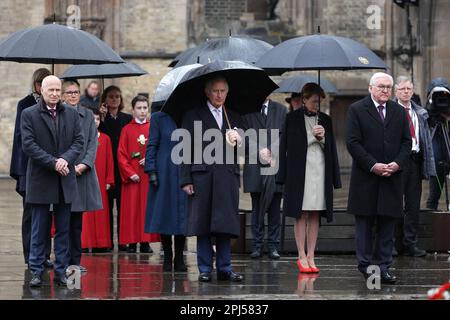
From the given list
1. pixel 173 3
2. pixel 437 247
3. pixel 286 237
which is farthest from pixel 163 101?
pixel 173 3

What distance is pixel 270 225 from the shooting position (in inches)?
628

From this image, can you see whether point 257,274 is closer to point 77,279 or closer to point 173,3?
point 77,279

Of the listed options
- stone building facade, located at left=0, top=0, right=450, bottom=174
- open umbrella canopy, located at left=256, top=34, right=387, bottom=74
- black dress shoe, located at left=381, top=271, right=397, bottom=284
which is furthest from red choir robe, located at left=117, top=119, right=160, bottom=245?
stone building facade, located at left=0, top=0, right=450, bottom=174

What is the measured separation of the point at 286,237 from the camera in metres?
16.5

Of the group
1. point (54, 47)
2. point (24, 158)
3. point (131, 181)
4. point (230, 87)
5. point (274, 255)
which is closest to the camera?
point (230, 87)

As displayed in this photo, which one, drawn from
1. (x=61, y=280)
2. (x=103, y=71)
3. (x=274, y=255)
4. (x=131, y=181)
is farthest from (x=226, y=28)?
(x=61, y=280)

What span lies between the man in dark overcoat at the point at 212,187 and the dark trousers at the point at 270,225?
287 cm

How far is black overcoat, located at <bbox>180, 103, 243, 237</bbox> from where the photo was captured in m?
12.8

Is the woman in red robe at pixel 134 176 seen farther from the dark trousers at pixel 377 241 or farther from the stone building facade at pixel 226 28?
the stone building facade at pixel 226 28

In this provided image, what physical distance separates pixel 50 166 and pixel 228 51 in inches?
176

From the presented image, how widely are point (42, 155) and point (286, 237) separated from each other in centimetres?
484

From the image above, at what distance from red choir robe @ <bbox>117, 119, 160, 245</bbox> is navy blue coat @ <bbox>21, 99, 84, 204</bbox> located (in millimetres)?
3895

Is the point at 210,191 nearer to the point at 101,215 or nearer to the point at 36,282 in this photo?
the point at 36,282

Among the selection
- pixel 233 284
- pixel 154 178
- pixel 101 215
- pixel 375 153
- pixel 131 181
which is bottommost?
pixel 233 284
